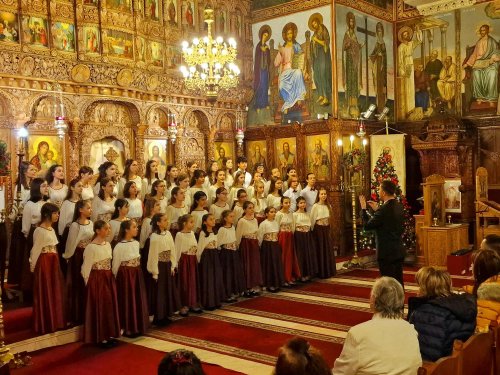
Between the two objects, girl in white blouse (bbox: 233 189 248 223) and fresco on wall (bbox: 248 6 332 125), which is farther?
fresco on wall (bbox: 248 6 332 125)

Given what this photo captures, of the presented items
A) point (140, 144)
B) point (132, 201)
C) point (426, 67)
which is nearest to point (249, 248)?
point (132, 201)

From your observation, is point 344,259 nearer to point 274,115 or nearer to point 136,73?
point 274,115

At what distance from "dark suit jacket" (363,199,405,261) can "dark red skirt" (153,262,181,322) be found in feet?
10.1

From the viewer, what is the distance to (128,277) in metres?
7.83

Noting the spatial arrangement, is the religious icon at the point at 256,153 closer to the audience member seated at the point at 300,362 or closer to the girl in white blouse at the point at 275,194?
the girl in white blouse at the point at 275,194

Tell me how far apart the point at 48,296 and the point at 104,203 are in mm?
1788

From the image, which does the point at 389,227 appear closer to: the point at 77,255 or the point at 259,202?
the point at 77,255

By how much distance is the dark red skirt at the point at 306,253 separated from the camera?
11438mm

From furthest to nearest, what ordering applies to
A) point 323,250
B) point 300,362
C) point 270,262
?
point 323,250
point 270,262
point 300,362

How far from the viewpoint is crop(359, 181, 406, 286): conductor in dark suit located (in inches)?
290

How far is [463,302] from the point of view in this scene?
4383 mm

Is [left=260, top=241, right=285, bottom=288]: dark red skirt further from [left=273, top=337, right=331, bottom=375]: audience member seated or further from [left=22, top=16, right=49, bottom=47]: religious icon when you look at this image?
[left=273, top=337, right=331, bottom=375]: audience member seated

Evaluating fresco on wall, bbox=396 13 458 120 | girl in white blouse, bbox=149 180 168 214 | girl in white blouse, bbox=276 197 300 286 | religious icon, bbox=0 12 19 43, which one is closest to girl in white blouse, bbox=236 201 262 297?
girl in white blouse, bbox=276 197 300 286

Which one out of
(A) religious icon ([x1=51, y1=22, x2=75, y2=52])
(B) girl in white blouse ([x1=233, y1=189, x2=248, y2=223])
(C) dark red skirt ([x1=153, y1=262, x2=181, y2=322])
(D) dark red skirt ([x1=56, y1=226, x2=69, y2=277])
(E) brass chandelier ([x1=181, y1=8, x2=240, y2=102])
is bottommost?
(C) dark red skirt ([x1=153, y1=262, x2=181, y2=322])
